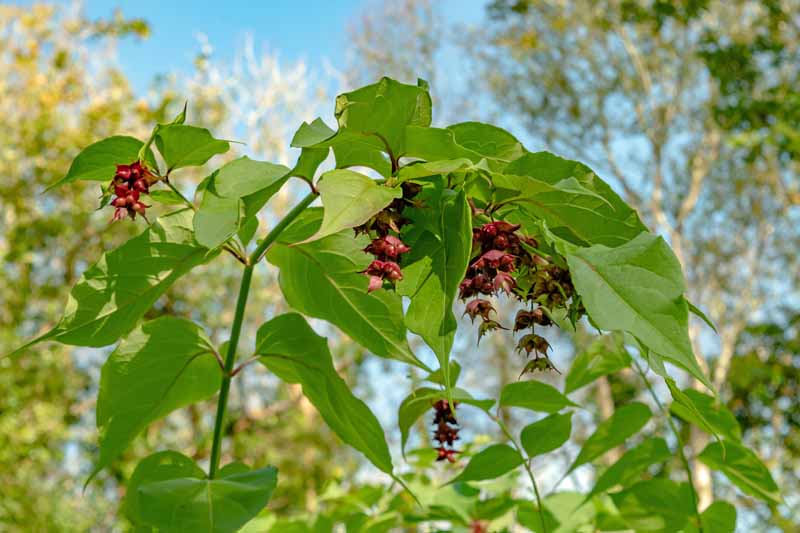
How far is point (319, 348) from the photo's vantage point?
0.52 m

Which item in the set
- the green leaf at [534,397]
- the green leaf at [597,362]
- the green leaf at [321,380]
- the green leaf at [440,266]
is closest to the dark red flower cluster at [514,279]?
the green leaf at [440,266]

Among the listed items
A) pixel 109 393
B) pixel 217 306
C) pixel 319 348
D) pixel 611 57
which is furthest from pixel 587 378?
pixel 611 57

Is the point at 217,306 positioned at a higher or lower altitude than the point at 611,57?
lower

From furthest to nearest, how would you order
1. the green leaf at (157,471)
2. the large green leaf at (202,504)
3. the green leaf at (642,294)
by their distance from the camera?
the green leaf at (157,471) < the large green leaf at (202,504) < the green leaf at (642,294)

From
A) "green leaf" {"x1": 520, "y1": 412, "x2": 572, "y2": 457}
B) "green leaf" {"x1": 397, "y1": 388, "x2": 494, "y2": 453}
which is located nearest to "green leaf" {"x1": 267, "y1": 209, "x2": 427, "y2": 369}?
"green leaf" {"x1": 397, "y1": 388, "x2": 494, "y2": 453}

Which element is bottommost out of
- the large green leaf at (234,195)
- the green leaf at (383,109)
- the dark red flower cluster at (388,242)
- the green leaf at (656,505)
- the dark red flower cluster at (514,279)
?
the green leaf at (656,505)

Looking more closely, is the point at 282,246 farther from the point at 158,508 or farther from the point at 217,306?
the point at 217,306

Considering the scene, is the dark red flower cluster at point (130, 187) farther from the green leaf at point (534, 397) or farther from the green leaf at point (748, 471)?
the green leaf at point (748, 471)

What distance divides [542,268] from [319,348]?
0.59 ft

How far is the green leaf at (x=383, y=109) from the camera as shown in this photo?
380 mm

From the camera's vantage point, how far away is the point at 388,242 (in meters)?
0.39

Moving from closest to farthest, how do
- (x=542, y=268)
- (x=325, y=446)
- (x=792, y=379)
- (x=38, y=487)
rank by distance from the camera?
(x=542, y=268) < (x=38, y=487) < (x=325, y=446) < (x=792, y=379)

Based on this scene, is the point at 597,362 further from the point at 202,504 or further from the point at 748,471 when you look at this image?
the point at 202,504

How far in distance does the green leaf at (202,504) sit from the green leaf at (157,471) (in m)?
0.11
